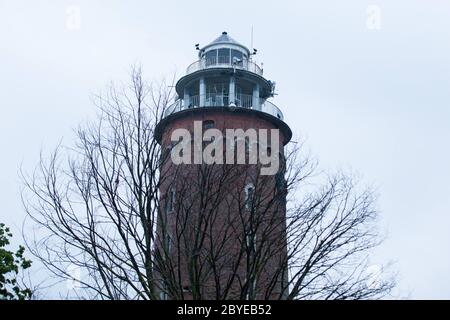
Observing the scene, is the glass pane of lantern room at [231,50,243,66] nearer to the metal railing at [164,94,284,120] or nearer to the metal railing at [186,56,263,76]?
the metal railing at [186,56,263,76]

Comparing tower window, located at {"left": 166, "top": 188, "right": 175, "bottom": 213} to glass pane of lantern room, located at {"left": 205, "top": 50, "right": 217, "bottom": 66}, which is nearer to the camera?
tower window, located at {"left": 166, "top": 188, "right": 175, "bottom": 213}

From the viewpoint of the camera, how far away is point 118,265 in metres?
13.2

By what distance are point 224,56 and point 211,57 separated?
2.03ft

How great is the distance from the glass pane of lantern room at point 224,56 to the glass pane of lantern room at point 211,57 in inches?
11.0

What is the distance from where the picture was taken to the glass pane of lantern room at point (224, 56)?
103ft

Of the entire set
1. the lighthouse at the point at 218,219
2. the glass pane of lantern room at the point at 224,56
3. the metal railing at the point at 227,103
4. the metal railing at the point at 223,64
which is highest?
the glass pane of lantern room at the point at 224,56

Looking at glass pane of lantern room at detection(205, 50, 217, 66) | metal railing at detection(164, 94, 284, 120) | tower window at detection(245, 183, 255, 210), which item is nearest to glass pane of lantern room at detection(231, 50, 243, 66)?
glass pane of lantern room at detection(205, 50, 217, 66)

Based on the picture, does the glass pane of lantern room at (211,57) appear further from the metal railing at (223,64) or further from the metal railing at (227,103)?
the metal railing at (227,103)

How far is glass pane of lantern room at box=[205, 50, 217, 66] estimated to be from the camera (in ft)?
102

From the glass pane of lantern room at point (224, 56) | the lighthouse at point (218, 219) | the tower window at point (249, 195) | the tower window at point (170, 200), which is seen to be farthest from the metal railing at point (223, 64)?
the tower window at point (249, 195)

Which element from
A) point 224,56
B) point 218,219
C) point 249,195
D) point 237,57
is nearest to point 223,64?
point 224,56

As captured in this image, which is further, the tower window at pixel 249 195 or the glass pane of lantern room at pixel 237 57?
the glass pane of lantern room at pixel 237 57

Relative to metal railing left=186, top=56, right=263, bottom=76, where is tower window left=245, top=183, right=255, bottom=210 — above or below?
below
